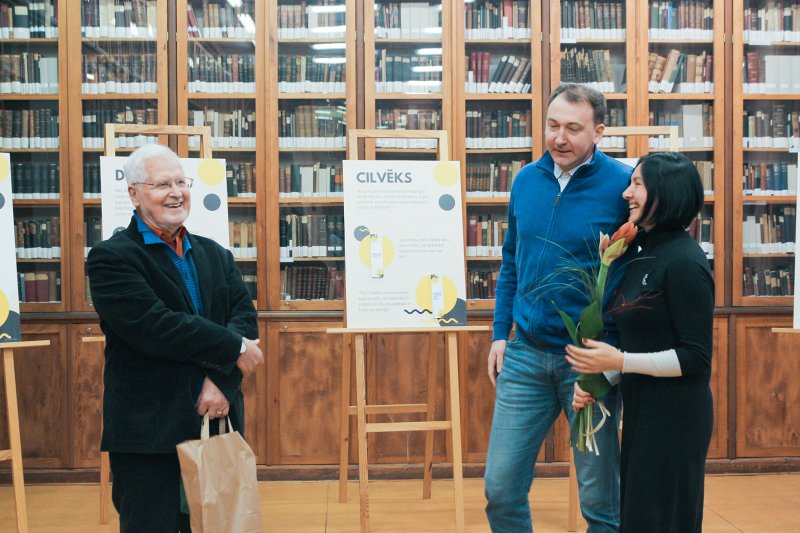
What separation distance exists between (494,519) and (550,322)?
0.62m

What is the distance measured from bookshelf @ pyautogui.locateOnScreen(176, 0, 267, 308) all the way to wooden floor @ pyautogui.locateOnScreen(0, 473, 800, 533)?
1.26 meters

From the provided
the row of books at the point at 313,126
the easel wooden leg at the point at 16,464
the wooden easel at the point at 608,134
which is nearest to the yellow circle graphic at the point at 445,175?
the wooden easel at the point at 608,134

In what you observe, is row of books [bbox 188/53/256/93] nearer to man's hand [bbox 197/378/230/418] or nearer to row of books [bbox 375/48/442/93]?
row of books [bbox 375/48/442/93]

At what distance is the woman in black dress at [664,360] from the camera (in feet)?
6.54

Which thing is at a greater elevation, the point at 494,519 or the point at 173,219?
the point at 173,219

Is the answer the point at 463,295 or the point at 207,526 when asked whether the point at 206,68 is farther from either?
the point at 207,526

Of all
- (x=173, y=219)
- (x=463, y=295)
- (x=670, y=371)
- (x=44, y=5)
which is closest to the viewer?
(x=670, y=371)

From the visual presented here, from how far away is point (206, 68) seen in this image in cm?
461

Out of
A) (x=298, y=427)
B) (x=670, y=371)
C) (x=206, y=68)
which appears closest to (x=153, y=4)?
(x=206, y=68)

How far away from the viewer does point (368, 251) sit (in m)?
3.51

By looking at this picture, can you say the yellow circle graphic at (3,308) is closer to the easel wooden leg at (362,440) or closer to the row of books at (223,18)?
the easel wooden leg at (362,440)

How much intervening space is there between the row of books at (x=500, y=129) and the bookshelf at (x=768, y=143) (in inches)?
48.1

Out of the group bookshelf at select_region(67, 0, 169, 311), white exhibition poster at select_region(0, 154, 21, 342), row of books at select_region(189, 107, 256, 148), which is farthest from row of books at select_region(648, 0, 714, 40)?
white exhibition poster at select_region(0, 154, 21, 342)

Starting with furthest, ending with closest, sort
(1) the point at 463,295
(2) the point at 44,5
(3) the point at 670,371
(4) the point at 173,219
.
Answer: (2) the point at 44,5 → (1) the point at 463,295 → (4) the point at 173,219 → (3) the point at 670,371
